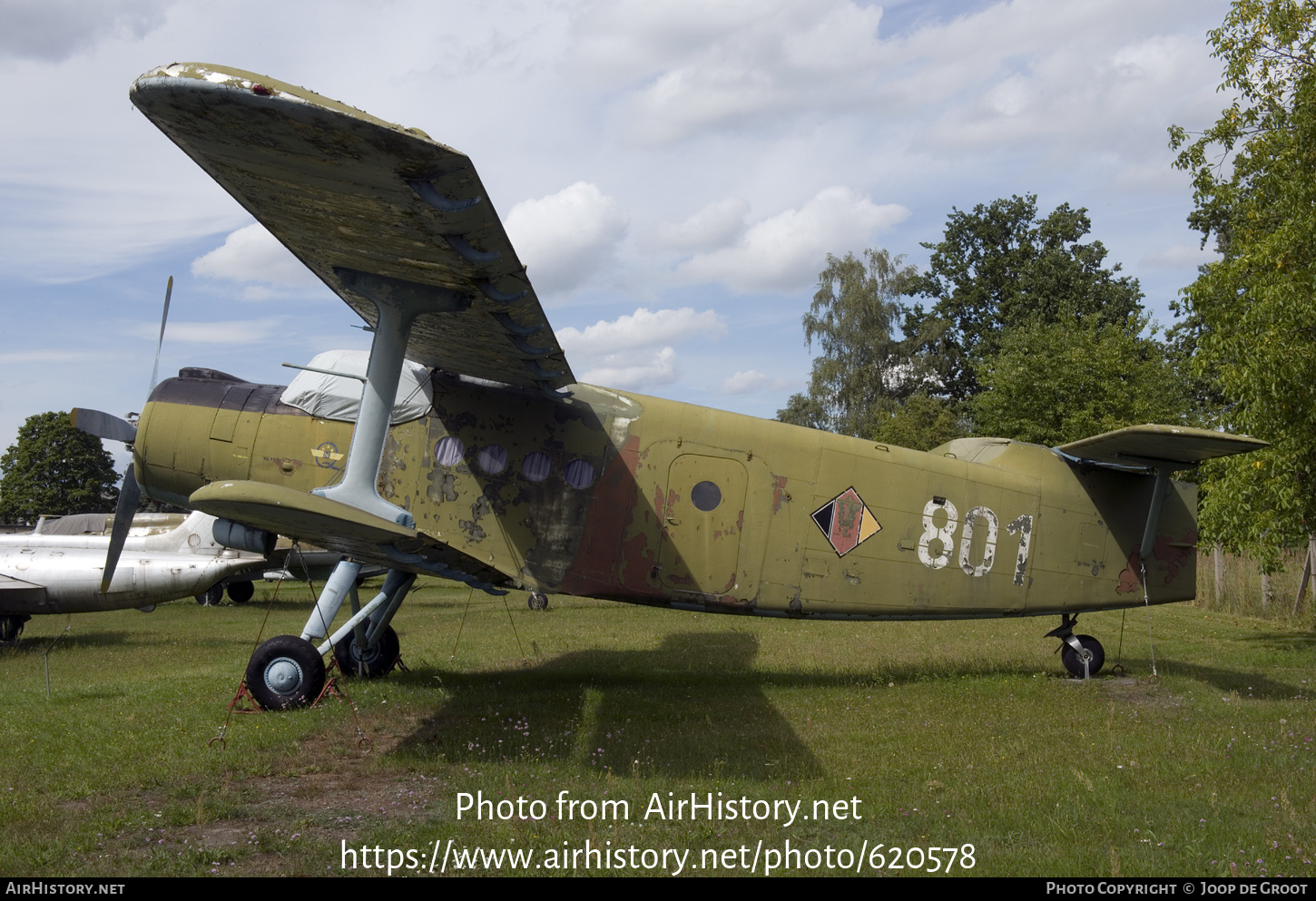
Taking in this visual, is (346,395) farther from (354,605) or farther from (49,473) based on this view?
(49,473)

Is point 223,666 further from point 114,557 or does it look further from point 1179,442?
point 1179,442

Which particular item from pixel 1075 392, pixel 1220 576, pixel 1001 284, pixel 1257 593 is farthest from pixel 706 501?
pixel 1001 284

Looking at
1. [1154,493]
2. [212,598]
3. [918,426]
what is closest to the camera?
[1154,493]

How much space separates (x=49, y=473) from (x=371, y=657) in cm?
4967

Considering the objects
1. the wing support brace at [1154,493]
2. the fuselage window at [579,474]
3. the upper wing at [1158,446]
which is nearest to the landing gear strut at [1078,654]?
the wing support brace at [1154,493]

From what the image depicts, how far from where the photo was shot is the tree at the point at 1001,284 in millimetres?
47406

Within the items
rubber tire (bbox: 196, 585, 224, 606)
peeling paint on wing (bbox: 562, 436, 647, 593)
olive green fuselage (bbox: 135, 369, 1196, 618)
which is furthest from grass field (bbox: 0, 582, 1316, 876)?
rubber tire (bbox: 196, 585, 224, 606)

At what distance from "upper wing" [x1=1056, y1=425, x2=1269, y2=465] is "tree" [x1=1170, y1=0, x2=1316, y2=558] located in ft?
13.5

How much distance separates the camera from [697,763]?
683cm

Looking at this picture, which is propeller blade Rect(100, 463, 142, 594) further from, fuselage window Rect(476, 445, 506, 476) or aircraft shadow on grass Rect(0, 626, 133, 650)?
aircraft shadow on grass Rect(0, 626, 133, 650)

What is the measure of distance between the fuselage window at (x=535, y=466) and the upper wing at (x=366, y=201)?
0.86 meters

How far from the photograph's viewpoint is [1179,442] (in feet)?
28.4
